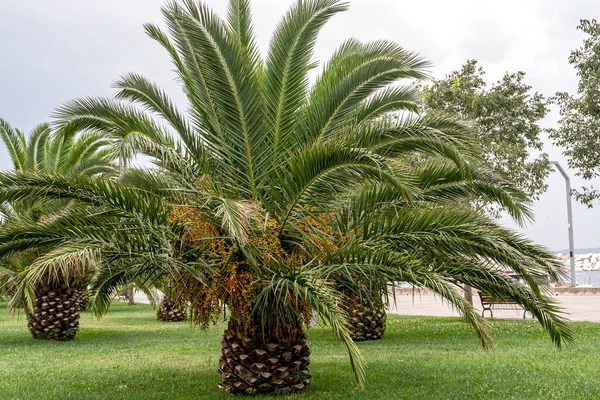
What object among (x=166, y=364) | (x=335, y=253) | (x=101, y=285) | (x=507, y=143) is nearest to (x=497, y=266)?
(x=335, y=253)

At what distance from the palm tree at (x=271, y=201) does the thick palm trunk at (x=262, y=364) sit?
18mm

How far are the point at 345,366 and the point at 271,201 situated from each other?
4.17m

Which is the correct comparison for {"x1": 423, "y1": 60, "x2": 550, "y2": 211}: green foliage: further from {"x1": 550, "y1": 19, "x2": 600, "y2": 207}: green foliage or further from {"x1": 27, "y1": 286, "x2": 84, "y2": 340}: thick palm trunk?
{"x1": 27, "y1": 286, "x2": 84, "y2": 340}: thick palm trunk

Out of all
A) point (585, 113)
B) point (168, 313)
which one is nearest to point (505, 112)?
point (585, 113)

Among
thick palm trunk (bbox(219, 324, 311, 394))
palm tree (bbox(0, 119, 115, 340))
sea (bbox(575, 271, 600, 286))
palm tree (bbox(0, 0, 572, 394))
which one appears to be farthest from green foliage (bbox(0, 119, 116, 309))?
sea (bbox(575, 271, 600, 286))

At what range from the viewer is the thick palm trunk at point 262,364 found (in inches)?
317

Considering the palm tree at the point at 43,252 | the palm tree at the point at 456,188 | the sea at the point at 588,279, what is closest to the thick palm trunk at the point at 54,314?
the palm tree at the point at 43,252

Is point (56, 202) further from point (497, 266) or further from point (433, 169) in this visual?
point (497, 266)

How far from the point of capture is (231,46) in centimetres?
785

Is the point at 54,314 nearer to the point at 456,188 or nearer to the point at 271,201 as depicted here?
the point at 271,201

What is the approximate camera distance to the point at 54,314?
52.2 feet

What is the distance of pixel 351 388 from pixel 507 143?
668 inches

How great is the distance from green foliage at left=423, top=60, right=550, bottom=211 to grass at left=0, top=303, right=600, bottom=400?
28.2 ft

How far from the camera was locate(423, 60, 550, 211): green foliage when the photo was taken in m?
23.4
